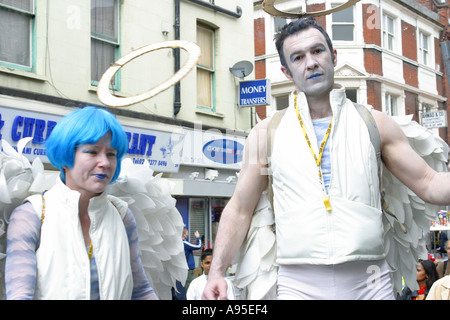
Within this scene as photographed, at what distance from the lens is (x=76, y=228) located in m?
2.16

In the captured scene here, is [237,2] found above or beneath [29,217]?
above

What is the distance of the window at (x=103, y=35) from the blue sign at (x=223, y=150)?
10.4ft

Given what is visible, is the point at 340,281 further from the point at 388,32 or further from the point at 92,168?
the point at 388,32

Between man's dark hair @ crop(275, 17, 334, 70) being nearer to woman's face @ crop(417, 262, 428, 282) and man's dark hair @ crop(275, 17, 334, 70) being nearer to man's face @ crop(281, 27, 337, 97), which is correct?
man's face @ crop(281, 27, 337, 97)

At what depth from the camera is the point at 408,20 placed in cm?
1938

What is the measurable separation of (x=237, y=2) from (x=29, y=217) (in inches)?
474

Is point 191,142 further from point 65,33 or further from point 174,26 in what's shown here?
point 65,33

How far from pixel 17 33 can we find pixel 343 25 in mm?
11219

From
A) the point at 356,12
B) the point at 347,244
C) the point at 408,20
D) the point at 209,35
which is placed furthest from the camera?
the point at 408,20

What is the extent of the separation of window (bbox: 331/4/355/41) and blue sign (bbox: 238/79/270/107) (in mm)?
5946

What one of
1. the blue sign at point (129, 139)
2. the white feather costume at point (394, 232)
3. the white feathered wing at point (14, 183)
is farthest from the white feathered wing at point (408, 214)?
the blue sign at point (129, 139)

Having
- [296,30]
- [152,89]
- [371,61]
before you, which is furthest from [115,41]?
[371,61]
